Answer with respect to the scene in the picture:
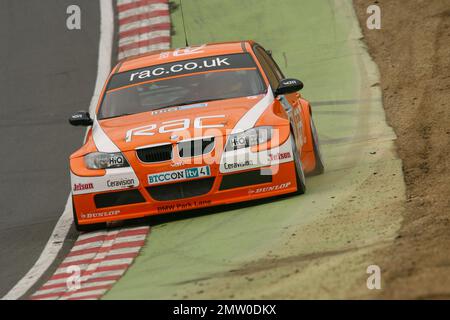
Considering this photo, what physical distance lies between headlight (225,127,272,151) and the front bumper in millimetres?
105

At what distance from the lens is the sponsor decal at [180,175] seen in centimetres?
1012

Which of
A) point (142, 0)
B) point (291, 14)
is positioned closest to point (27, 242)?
point (291, 14)

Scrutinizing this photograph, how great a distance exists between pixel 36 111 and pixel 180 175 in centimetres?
769

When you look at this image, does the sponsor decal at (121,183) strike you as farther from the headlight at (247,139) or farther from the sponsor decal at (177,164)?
the headlight at (247,139)

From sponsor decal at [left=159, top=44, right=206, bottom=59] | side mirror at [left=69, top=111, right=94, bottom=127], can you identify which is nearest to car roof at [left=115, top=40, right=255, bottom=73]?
sponsor decal at [left=159, top=44, right=206, bottom=59]

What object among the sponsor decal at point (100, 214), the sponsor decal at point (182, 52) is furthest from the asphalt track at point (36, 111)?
the sponsor decal at point (182, 52)

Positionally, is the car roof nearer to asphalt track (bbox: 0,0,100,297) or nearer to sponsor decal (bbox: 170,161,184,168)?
asphalt track (bbox: 0,0,100,297)

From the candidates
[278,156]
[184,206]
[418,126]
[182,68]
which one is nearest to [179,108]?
[182,68]

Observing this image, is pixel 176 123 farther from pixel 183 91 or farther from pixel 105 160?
pixel 183 91

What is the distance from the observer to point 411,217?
885cm

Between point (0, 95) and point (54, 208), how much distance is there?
6.28 m

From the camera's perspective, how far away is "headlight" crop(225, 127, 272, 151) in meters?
10.2
